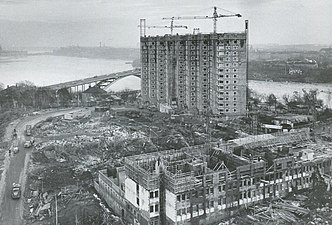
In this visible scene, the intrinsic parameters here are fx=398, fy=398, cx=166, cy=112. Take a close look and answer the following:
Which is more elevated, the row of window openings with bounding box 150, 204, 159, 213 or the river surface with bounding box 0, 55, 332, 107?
the river surface with bounding box 0, 55, 332, 107

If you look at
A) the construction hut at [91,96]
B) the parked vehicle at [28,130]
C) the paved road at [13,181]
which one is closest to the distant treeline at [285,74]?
the construction hut at [91,96]

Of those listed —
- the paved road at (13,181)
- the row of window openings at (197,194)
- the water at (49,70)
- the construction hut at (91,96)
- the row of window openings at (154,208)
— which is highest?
the water at (49,70)

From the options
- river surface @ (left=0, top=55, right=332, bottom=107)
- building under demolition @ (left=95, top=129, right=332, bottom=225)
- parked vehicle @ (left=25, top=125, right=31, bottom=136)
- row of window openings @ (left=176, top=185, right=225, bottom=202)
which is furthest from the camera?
river surface @ (left=0, top=55, right=332, bottom=107)

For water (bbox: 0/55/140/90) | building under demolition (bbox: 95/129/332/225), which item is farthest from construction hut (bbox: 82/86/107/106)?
building under demolition (bbox: 95/129/332/225)

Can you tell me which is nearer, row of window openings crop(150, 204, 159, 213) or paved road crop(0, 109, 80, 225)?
row of window openings crop(150, 204, 159, 213)

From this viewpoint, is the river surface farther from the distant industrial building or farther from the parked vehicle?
the parked vehicle

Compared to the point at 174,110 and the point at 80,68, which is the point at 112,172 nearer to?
the point at 174,110

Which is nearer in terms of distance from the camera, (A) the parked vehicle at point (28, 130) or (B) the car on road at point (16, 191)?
(B) the car on road at point (16, 191)

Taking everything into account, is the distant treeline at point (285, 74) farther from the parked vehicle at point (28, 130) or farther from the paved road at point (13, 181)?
the paved road at point (13, 181)
